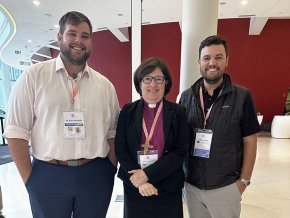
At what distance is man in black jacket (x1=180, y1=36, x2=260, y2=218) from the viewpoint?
152 cm

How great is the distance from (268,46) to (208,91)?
9.80 meters

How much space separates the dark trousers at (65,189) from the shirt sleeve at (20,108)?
23 centimetres

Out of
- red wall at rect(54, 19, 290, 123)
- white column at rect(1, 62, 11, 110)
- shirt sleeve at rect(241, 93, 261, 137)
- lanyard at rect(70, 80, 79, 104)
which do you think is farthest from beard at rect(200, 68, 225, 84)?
white column at rect(1, 62, 11, 110)

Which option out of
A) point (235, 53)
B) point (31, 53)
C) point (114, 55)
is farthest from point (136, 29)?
point (31, 53)

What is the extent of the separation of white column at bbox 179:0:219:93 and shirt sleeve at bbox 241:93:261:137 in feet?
4.34

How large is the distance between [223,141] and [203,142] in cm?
13

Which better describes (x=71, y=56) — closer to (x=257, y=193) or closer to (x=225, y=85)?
(x=225, y=85)

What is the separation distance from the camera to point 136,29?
10.4ft

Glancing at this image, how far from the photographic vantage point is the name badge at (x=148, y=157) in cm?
142

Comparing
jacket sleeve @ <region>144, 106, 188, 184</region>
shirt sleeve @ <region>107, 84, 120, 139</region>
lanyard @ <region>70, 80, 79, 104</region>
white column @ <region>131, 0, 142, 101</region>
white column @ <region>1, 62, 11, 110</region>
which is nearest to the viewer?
jacket sleeve @ <region>144, 106, 188, 184</region>

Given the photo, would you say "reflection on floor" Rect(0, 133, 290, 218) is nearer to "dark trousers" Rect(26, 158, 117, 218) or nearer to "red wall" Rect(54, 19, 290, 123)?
"dark trousers" Rect(26, 158, 117, 218)

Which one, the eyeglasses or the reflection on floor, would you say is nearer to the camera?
the eyeglasses

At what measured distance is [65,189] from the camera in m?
1.46

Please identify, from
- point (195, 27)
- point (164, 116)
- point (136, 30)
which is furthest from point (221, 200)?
point (136, 30)
